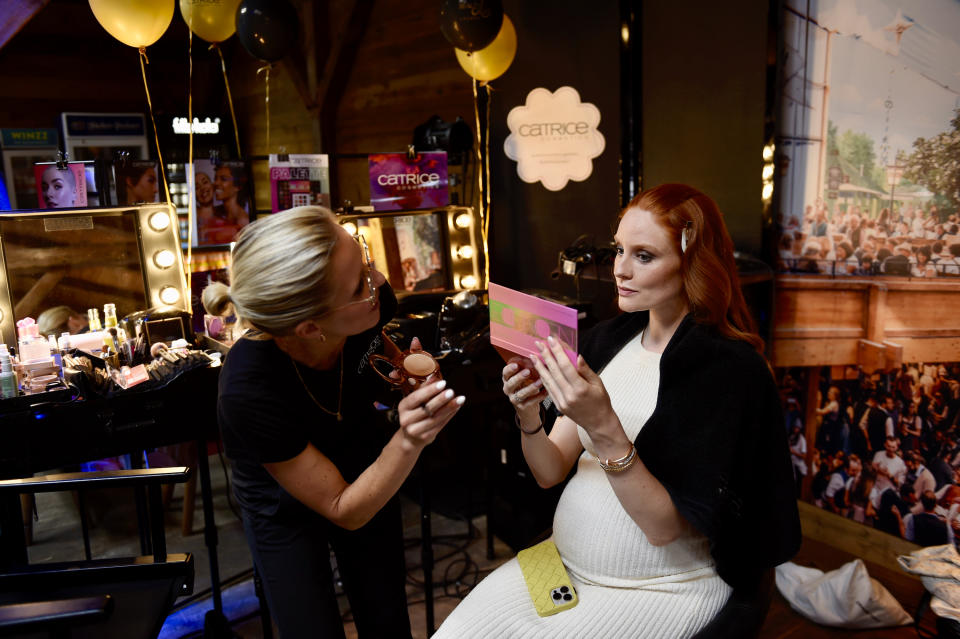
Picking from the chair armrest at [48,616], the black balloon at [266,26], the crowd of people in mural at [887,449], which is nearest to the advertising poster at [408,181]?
the black balloon at [266,26]

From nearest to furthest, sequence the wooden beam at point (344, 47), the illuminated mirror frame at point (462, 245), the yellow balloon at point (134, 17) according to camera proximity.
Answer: the yellow balloon at point (134, 17) < the illuminated mirror frame at point (462, 245) < the wooden beam at point (344, 47)

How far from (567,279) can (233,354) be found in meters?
2.66

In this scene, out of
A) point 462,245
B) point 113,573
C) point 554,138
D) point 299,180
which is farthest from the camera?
point 554,138

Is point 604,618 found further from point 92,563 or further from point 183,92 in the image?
→ point 183,92

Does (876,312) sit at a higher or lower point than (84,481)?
higher

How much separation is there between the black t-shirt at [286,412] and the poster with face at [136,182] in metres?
1.70

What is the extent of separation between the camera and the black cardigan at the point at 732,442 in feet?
4.15

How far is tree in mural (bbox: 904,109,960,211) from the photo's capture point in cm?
231

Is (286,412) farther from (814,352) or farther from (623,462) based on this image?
(814,352)

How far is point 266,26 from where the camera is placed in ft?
10.6

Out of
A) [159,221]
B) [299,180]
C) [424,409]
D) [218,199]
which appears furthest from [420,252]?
[424,409]

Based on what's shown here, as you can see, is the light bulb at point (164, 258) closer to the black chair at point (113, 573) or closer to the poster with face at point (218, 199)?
the poster with face at point (218, 199)

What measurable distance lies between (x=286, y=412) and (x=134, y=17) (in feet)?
6.82

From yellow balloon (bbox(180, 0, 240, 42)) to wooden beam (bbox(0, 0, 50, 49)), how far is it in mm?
1678
